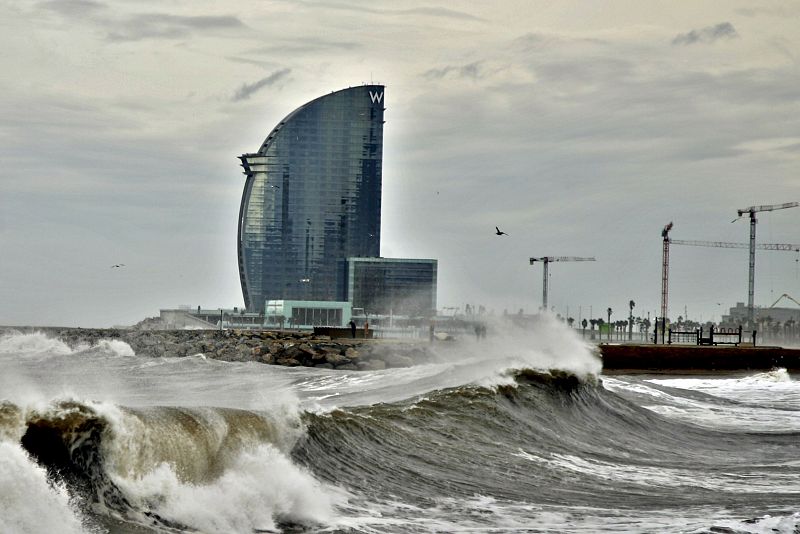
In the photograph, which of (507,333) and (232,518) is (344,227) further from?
(232,518)

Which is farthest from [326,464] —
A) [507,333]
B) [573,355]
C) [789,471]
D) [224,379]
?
[507,333]

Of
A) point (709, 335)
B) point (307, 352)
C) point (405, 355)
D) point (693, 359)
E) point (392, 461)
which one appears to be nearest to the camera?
point (392, 461)

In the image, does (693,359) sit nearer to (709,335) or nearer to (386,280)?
(709,335)

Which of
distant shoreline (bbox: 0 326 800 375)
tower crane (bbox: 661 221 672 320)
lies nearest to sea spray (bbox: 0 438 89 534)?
distant shoreline (bbox: 0 326 800 375)

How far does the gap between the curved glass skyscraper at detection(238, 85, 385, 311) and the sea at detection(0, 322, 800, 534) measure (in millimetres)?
136399

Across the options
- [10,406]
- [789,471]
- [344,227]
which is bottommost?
[789,471]

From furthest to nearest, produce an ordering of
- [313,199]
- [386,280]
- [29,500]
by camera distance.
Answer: [386,280], [313,199], [29,500]

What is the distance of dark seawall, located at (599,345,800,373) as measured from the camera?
2002 inches

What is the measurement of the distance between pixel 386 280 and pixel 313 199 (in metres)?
16.3

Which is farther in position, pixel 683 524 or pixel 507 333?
pixel 507 333

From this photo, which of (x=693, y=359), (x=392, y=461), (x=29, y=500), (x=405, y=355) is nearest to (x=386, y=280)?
(x=693, y=359)

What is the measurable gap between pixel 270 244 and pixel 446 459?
487ft

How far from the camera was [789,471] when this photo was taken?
1648 centimetres

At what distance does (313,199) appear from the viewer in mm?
169000
